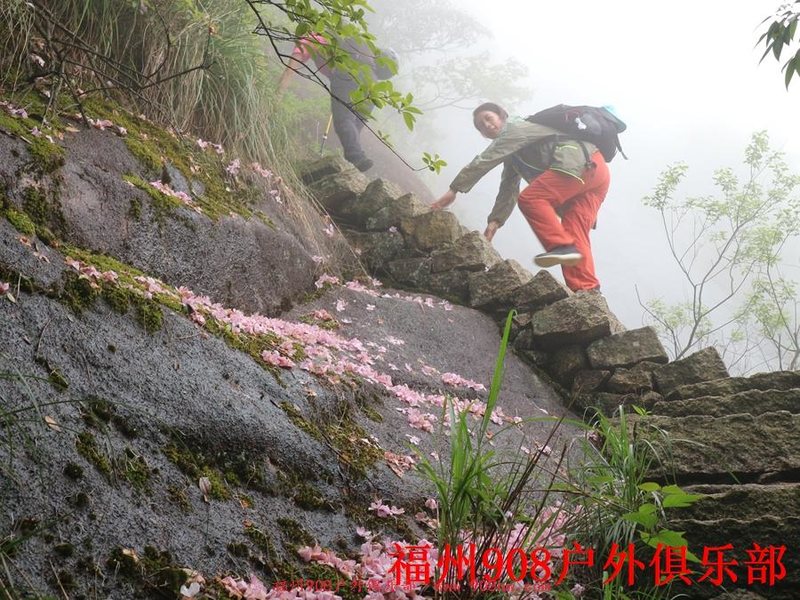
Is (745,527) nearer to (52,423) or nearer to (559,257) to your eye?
(52,423)

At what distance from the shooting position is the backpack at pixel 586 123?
216 inches

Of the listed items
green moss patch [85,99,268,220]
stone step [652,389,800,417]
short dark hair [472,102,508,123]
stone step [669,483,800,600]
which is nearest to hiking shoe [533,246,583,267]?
short dark hair [472,102,508,123]

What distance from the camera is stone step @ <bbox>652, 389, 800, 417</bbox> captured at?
116 inches

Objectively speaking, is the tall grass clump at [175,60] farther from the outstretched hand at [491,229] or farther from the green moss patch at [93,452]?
the green moss patch at [93,452]

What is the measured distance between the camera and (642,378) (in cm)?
431

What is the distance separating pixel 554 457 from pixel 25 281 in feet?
8.58

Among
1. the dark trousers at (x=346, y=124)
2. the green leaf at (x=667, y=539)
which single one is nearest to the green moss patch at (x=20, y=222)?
the green leaf at (x=667, y=539)

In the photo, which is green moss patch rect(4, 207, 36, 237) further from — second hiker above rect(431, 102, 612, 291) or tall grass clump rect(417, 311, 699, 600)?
second hiker above rect(431, 102, 612, 291)

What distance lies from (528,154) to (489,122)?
58 centimetres

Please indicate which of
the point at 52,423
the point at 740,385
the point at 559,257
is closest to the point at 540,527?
the point at 52,423

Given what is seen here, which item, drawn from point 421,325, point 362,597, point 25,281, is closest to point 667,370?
point 421,325

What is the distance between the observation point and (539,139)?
5590 mm

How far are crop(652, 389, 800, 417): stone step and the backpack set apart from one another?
115 inches

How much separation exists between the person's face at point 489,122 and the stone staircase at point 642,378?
1078 millimetres
